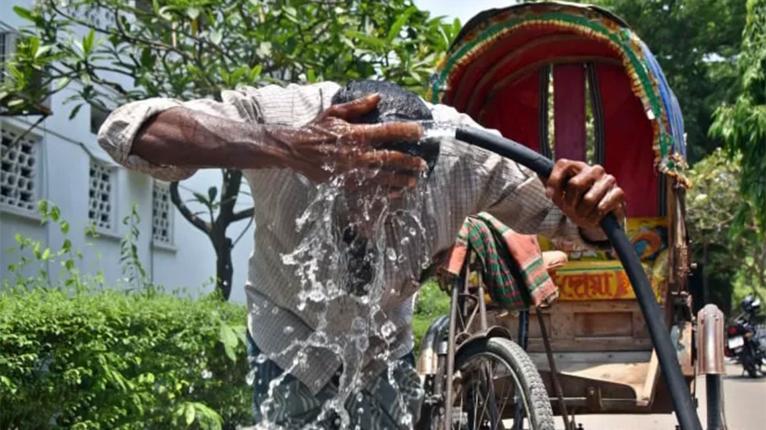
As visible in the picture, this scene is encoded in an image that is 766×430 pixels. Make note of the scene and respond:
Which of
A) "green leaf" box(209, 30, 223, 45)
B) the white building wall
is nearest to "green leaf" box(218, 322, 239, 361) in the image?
"green leaf" box(209, 30, 223, 45)

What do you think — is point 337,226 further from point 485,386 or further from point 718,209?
point 718,209

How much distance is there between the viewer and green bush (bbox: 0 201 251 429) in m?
4.53

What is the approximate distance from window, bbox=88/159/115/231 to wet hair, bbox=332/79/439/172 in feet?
35.1

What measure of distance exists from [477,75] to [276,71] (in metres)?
2.69

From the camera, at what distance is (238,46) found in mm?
8164

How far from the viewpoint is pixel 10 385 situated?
438 cm

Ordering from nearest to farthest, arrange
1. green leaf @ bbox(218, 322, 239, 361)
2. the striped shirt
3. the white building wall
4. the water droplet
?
the striped shirt < the water droplet < green leaf @ bbox(218, 322, 239, 361) < the white building wall

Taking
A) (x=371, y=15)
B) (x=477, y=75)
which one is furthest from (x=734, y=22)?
(x=477, y=75)

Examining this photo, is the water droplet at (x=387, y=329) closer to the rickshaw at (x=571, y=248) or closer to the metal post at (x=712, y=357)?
the rickshaw at (x=571, y=248)

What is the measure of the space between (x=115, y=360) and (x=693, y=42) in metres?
19.1

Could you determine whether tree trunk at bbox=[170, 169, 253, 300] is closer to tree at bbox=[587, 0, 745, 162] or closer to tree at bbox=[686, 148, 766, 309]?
tree at bbox=[686, 148, 766, 309]

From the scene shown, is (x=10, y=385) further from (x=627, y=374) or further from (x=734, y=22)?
(x=734, y=22)

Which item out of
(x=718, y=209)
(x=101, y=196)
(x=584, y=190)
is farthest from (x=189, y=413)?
(x=718, y=209)

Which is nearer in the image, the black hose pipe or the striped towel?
the black hose pipe
